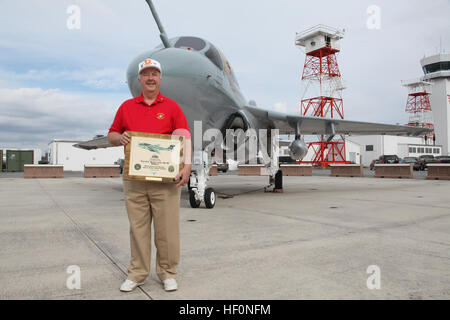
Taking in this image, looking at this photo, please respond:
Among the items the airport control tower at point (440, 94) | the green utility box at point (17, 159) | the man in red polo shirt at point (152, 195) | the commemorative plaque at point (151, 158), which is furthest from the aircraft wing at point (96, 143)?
the airport control tower at point (440, 94)

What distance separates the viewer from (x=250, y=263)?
11.1 feet

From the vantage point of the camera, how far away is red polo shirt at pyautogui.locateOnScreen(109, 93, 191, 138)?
2.82m

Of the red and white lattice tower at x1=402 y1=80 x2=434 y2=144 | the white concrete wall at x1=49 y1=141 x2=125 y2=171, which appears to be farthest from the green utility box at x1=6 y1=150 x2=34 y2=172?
the red and white lattice tower at x1=402 y1=80 x2=434 y2=144

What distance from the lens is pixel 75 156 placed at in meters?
41.8

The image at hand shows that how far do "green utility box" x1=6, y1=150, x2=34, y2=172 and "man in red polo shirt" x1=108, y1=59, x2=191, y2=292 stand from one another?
3909cm

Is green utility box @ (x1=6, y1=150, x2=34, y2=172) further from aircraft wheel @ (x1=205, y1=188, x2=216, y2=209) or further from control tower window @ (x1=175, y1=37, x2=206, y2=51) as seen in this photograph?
control tower window @ (x1=175, y1=37, x2=206, y2=51)

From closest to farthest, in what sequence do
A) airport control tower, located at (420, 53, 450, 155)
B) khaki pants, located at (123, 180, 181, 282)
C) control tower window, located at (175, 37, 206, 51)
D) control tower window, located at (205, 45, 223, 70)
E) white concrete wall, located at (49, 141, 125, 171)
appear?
khaki pants, located at (123, 180, 181, 282) → control tower window, located at (175, 37, 206, 51) → control tower window, located at (205, 45, 223, 70) → white concrete wall, located at (49, 141, 125, 171) → airport control tower, located at (420, 53, 450, 155)

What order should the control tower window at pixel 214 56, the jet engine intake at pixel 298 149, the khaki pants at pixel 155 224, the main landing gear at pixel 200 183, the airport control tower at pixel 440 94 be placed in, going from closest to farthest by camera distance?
the khaki pants at pixel 155 224 → the control tower window at pixel 214 56 → the main landing gear at pixel 200 183 → the jet engine intake at pixel 298 149 → the airport control tower at pixel 440 94

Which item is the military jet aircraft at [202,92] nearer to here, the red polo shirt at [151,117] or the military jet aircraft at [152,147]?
the red polo shirt at [151,117]

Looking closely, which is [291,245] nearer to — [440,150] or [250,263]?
[250,263]

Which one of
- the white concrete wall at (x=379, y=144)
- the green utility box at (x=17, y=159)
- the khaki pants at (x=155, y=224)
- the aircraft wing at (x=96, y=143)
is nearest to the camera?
the khaki pants at (x=155, y=224)

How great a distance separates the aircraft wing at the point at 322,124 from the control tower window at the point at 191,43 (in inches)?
118

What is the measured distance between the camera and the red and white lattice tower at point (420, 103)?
62469mm
